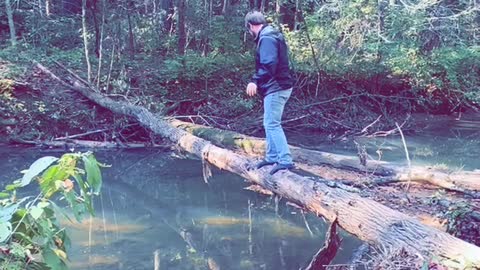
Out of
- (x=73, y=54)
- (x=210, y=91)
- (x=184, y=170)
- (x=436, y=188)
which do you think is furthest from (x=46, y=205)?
(x=73, y=54)

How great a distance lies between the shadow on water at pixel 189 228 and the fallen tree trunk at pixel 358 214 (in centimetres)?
60

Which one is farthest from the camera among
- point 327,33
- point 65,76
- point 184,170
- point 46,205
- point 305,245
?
point 327,33

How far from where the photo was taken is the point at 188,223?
Result: 21.0 feet

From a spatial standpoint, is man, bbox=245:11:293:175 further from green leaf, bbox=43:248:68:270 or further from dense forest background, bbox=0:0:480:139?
dense forest background, bbox=0:0:480:139

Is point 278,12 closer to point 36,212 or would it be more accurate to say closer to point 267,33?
point 267,33

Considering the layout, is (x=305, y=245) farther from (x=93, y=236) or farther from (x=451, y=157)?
(x=451, y=157)

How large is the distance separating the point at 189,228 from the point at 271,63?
2157 mm

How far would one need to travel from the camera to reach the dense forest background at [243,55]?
12664 millimetres

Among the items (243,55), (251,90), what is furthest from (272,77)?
(243,55)

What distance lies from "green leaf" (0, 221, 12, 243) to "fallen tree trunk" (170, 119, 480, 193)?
17.8ft

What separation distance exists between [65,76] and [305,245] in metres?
8.86

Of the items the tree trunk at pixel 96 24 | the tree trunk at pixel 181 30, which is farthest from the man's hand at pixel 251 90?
the tree trunk at pixel 181 30

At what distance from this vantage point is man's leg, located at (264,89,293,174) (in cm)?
571

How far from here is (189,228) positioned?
6.21 metres
